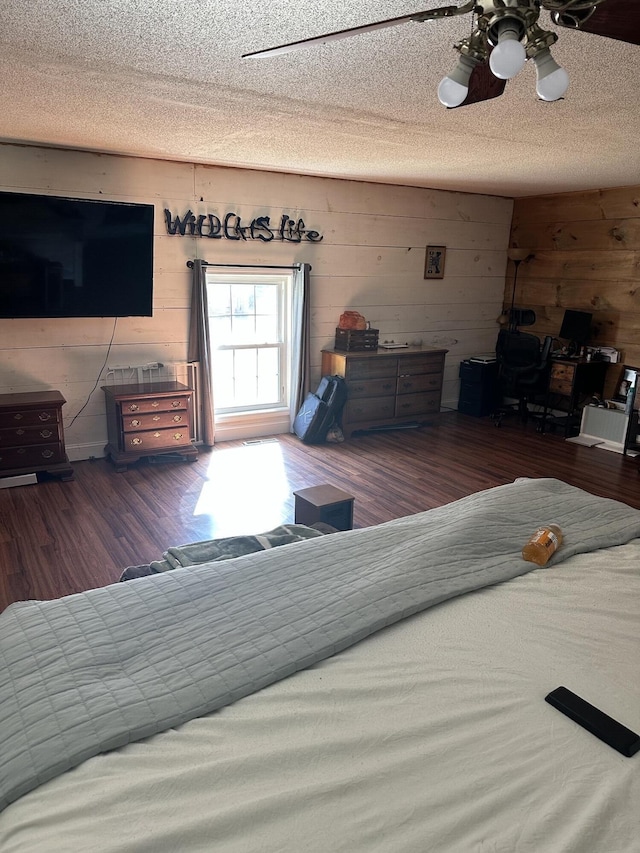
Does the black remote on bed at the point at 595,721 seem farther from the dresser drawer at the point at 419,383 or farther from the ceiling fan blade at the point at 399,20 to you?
the dresser drawer at the point at 419,383

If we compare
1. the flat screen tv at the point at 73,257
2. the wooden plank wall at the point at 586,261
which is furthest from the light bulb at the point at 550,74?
the wooden plank wall at the point at 586,261

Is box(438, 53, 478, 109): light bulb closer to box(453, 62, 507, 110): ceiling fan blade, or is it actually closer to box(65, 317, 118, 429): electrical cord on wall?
box(453, 62, 507, 110): ceiling fan blade

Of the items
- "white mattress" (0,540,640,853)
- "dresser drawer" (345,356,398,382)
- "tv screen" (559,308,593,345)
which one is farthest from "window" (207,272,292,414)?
"white mattress" (0,540,640,853)

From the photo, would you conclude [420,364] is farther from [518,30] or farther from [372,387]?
[518,30]

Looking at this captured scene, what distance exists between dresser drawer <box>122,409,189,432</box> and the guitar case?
1.15m

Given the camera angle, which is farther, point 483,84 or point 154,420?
point 154,420

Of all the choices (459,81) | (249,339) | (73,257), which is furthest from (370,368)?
(459,81)

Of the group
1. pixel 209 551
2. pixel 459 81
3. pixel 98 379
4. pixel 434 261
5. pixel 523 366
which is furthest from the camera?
pixel 434 261

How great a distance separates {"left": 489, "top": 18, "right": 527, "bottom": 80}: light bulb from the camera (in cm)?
125

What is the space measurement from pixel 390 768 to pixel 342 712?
0.16 meters

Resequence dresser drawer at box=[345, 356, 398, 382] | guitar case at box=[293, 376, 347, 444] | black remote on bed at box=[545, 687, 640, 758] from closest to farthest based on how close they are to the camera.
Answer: black remote on bed at box=[545, 687, 640, 758] < guitar case at box=[293, 376, 347, 444] < dresser drawer at box=[345, 356, 398, 382]

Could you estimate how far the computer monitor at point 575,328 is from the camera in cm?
595

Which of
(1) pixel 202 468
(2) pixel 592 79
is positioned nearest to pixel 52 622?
(2) pixel 592 79

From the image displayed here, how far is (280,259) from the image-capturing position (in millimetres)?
5367
